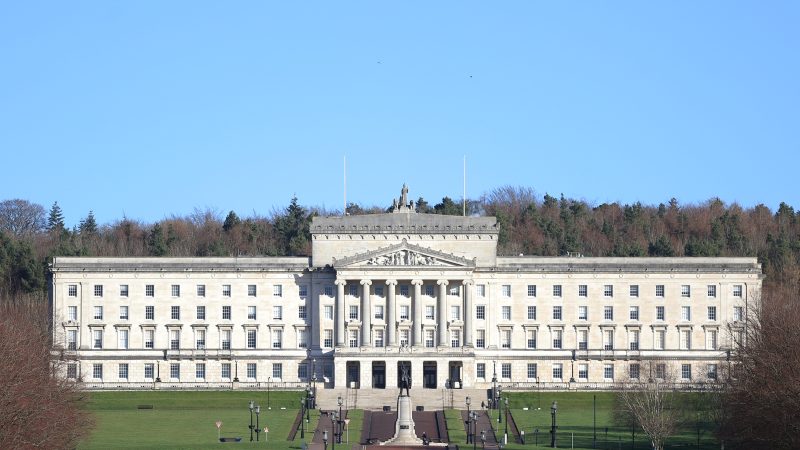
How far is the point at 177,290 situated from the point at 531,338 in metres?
29.3

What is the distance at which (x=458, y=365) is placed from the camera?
6732 inches

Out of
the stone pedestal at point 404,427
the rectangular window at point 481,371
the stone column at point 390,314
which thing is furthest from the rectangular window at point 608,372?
the stone pedestal at point 404,427

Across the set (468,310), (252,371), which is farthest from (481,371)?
(252,371)

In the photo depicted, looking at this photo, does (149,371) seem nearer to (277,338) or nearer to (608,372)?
(277,338)

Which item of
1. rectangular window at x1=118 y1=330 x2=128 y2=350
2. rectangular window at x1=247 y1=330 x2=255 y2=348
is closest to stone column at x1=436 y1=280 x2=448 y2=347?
rectangular window at x1=247 y1=330 x2=255 y2=348

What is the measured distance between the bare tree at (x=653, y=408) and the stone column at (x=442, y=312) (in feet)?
102

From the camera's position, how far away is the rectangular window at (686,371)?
569 feet

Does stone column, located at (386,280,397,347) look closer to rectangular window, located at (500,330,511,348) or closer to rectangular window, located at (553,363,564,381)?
rectangular window, located at (500,330,511,348)

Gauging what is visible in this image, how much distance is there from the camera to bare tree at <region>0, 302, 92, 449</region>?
10931cm

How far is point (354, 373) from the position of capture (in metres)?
171

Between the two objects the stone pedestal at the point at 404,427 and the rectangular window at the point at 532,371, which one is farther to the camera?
the rectangular window at the point at 532,371

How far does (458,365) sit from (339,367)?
9510 mm

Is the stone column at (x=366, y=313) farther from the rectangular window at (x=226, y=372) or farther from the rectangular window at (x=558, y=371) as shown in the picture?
the rectangular window at (x=558, y=371)

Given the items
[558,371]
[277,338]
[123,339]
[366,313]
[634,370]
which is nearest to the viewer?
[366,313]
